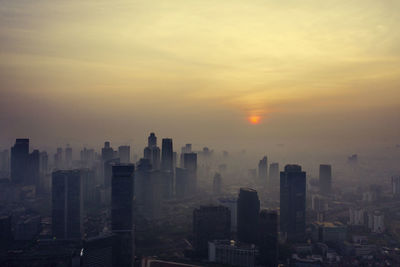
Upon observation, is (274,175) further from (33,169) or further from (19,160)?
(19,160)

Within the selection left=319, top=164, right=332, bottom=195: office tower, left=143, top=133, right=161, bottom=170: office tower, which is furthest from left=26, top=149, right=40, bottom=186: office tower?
left=319, top=164, right=332, bottom=195: office tower

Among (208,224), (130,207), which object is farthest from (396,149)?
(130,207)

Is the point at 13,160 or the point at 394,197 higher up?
the point at 13,160

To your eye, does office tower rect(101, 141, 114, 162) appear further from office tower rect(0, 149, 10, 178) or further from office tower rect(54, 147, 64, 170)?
office tower rect(0, 149, 10, 178)

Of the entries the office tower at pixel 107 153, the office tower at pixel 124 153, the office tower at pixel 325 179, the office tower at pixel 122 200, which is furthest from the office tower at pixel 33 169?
the office tower at pixel 325 179

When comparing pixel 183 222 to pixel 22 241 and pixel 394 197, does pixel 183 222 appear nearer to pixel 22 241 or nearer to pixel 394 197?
pixel 22 241

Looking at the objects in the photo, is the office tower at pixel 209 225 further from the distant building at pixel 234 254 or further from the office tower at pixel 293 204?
the office tower at pixel 293 204
